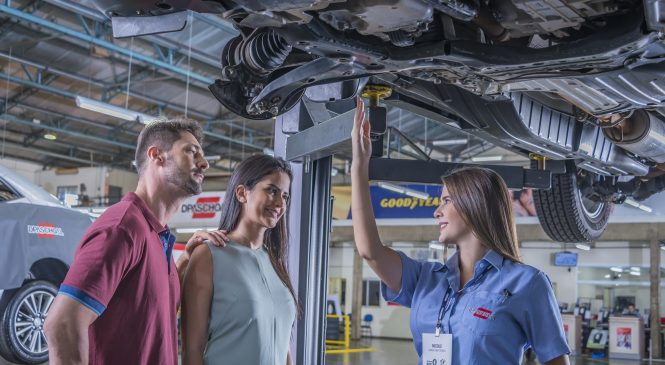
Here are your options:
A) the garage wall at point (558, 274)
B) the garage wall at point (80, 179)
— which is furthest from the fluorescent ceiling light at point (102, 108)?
the garage wall at point (558, 274)

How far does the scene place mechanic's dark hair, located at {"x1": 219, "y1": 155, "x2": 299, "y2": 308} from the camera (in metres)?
2.24

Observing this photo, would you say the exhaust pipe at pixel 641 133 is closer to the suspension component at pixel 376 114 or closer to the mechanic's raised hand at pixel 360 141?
the suspension component at pixel 376 114

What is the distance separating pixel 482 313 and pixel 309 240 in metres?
2.16

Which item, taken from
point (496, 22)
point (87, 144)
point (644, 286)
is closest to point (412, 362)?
point (644, 286)

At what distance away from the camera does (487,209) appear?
6.07 feet

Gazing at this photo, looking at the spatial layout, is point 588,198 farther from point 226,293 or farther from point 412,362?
point 412,362

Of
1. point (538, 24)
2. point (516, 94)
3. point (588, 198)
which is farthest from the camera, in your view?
point (588, 198)

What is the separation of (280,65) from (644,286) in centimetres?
1987

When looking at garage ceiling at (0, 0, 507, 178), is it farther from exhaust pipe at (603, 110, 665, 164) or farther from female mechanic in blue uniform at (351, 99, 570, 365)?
female mechanic in blue uniform at (351, 99, 570, 365)

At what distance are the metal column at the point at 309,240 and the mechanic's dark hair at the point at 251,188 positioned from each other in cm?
149

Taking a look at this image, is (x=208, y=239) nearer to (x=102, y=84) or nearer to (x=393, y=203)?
(x=102, y=84)

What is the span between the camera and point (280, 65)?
3238mm

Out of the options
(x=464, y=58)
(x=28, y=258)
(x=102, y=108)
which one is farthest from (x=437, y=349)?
(x=102, y=108)

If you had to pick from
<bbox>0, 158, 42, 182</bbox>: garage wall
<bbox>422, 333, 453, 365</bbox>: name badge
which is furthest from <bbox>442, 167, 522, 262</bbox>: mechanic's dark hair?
<bbox>0, 158, 42, 182</bbox>: garage wall
